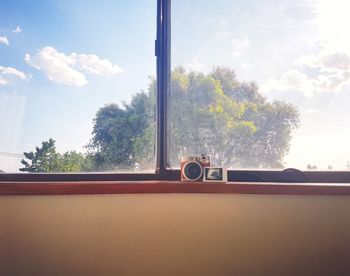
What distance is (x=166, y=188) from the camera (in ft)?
3.73

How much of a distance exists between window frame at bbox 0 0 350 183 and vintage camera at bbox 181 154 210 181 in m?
0.13

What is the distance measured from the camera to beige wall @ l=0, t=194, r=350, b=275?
1.13m

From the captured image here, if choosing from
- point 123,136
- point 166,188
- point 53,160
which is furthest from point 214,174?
point 53,160

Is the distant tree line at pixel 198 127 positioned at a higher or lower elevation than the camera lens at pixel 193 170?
higher

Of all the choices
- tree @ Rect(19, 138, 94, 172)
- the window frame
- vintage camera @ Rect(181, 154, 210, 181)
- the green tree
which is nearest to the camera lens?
vintage camera @ Rect(181, 154, 210, 181)

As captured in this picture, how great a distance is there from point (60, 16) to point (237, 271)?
153 centimetres

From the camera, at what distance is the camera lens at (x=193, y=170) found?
120cm

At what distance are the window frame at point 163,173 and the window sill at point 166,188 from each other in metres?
0.16

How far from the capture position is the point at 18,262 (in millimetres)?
1112

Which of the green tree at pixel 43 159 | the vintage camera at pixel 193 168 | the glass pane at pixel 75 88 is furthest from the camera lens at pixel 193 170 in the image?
the green tree at pixel 43 159

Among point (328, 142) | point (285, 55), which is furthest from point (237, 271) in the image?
point (285, 55)

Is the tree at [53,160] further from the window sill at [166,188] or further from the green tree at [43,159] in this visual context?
the window sill at [166,188]

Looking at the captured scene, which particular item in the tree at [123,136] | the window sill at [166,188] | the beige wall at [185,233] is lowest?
the beige wall at [185,233]

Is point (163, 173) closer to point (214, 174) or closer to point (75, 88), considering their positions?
point (214, 174)
